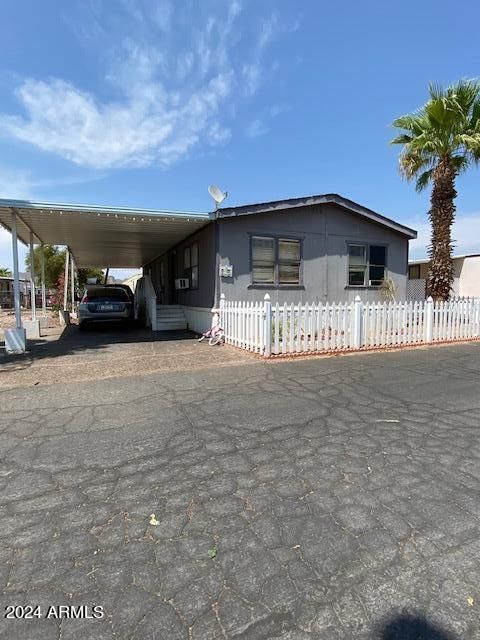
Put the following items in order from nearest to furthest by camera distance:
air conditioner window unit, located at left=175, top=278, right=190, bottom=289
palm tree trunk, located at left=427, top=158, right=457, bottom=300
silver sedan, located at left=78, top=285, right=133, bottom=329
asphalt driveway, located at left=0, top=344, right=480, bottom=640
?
asphalt driveway, located at left=0, top=344, right=480, bottom=640 < palm tree trunk, located at left=427, top=158, right=457, bottom=300 < silver sedan, located at left=78, top=285, right=133, bottom=329 < air conditioner window unit, located at left=175, top=278, right=190, bottom=289

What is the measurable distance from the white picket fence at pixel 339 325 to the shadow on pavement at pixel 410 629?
6.52m

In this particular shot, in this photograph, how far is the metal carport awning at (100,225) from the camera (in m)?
9.57

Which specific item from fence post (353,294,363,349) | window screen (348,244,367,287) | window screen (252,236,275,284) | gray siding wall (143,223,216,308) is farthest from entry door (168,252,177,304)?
fence post (353,294,363,349)

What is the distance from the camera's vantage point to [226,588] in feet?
6.64

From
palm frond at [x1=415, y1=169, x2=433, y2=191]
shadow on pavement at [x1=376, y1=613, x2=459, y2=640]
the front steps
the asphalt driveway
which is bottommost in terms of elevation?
shadow on pavement at [x1=376, y1=613, x2=459, y2=640]

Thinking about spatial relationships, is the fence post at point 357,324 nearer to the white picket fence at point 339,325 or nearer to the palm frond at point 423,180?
the white picket fence at point 339,325

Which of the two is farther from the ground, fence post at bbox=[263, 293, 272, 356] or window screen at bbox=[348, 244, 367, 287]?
window screen at bbox=[348, 244, 367, 287]

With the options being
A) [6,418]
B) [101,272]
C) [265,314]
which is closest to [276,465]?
[6,418]

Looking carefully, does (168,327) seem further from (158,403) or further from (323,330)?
(158,403)

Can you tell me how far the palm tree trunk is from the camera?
39.7 ft

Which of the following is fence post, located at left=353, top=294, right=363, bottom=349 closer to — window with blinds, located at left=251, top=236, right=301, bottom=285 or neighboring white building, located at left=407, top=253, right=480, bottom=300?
window with blinds, located at left=251, top=236, right=301, bottom=285

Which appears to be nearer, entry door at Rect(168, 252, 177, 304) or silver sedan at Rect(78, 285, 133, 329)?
silver sedan at Rect(78, 285, 133, 329)

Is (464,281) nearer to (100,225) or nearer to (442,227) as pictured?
(442,227)

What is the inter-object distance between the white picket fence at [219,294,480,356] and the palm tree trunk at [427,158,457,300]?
129cm
